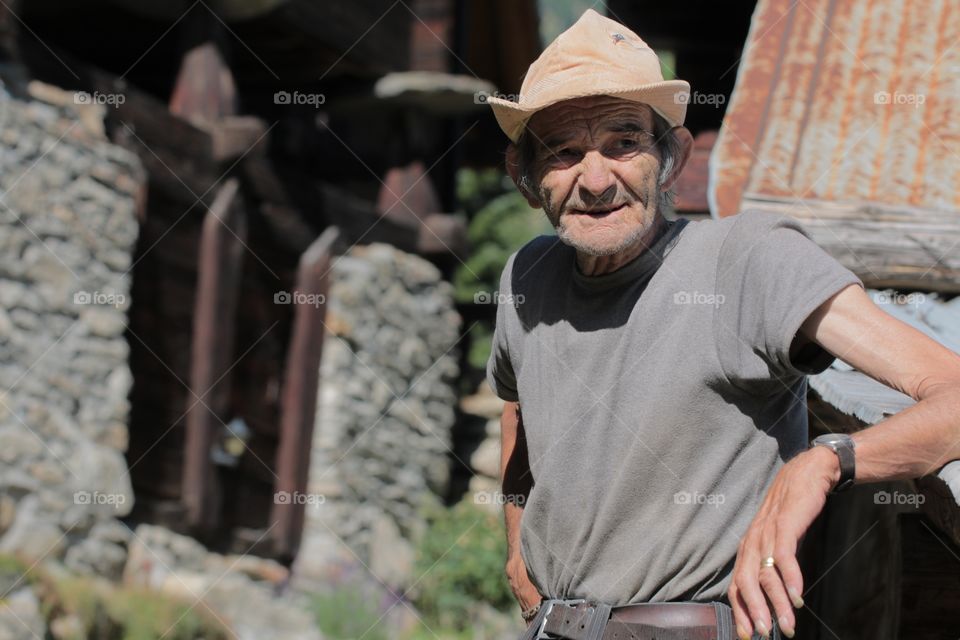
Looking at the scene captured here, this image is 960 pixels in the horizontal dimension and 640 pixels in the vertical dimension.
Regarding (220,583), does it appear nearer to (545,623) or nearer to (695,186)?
(695,186)

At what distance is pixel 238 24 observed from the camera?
8.78 metres

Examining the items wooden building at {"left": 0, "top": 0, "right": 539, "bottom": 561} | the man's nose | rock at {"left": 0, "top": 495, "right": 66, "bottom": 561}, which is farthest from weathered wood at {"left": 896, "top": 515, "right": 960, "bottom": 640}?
wooden building at {"left": 0, "top": 0, "right": 539, "bottom": 561}

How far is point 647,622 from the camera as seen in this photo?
2.16m

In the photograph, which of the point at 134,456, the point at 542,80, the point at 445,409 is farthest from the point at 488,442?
the point at 542,80

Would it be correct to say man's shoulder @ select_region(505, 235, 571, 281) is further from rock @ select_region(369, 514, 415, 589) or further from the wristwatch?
rock @ select_region(369, 514, 415, 589)

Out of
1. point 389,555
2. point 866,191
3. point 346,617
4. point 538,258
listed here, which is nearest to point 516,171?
point 538,258

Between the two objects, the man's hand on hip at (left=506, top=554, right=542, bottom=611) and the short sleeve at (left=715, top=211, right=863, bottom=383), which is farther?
the man's hand on hip at (left=506, top=554, right=542, bottom=611)

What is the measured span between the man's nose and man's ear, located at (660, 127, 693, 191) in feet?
0.55

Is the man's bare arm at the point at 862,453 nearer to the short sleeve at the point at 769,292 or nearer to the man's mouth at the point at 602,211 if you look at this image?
the short sleeve at the point at 769,292

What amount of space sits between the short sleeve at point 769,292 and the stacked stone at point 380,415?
6.98m

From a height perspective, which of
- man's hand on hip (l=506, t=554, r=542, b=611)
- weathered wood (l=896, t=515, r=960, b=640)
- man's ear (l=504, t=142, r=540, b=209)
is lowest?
weathered wood (l=896, t=515, r=960, b=640)

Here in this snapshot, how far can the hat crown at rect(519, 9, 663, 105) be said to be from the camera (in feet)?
7.70

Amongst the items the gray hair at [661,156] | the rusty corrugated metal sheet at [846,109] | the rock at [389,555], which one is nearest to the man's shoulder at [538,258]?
the gray hair at [661,156]

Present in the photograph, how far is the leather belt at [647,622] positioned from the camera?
2121 millimetres
